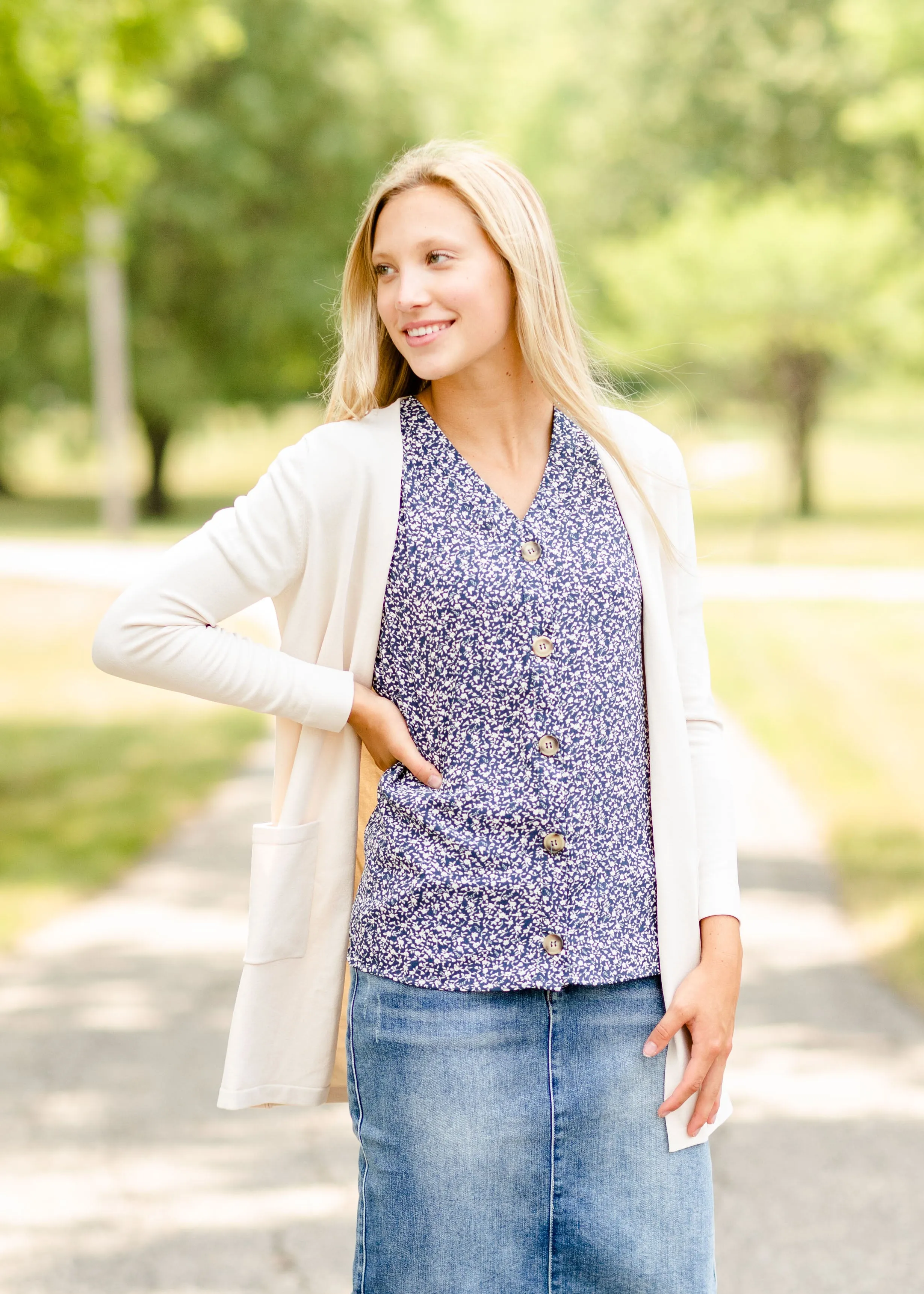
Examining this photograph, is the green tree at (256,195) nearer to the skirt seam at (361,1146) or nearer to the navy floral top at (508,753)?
the navy floral top at (508,753)

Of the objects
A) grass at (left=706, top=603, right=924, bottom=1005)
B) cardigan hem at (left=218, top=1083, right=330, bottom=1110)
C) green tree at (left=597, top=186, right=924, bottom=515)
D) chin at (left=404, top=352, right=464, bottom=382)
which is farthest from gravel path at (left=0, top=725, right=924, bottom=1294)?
green tree at (left=597, top=186, right=924, bottom=515)

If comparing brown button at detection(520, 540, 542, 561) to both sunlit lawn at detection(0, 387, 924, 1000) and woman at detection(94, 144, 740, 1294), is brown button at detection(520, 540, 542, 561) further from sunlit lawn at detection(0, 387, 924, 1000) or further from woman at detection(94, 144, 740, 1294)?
sunlit lawn at detection(0, 387, 924, 1000)

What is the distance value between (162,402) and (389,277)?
28.4 m

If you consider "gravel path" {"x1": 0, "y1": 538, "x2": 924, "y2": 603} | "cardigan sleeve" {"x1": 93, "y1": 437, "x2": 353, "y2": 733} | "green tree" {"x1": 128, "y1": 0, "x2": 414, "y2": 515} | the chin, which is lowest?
"cardigan sleeve" {"x1": 93, "y1": 437, "x2": 353, "y2": 733}

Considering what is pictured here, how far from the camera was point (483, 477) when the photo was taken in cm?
205

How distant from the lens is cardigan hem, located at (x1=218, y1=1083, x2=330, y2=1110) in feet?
6.81

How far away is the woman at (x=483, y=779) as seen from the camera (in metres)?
1.92

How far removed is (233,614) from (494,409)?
45cm

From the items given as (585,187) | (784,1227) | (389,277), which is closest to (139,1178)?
(784,1227)

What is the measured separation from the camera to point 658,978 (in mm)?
2014

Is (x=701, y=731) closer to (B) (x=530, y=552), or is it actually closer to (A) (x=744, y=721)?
(B) (x=530, y=552)

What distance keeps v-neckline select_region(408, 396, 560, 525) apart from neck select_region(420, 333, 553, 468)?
0.05 feet

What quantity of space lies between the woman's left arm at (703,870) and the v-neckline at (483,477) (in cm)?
17

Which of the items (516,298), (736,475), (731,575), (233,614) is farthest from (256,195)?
(233,614)
